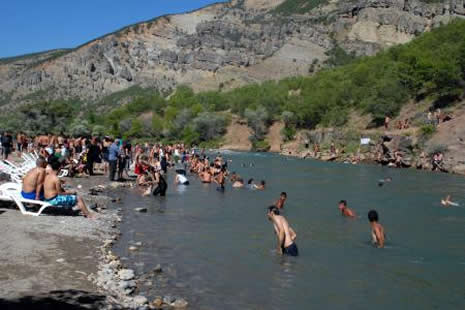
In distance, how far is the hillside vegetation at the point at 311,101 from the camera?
66000mm

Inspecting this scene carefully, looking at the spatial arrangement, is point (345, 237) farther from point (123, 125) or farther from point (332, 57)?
point (332, 57)

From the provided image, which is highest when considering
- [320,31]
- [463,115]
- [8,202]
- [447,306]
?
[320,31]

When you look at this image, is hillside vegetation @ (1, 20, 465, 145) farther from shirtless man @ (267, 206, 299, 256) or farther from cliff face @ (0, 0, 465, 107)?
shirtless man @ (267, 206, 299, 256)

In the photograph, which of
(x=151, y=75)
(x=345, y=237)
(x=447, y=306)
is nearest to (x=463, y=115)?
(x=345, y=237)

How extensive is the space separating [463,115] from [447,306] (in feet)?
147

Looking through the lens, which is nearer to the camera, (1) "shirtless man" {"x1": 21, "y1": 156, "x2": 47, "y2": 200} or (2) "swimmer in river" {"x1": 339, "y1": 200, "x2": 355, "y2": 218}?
(1) "shirtless man" {"x1": 21, "y1": 156, "x2": 47, "y2": 200}

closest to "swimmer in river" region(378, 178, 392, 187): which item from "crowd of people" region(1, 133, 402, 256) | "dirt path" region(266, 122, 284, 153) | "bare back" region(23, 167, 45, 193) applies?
"crowd of people" region(1, 133, 402, 256)

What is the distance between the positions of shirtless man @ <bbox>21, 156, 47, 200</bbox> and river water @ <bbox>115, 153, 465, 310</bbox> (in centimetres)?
257

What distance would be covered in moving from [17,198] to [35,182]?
616 mm

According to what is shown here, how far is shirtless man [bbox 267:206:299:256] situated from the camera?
12.8 metres

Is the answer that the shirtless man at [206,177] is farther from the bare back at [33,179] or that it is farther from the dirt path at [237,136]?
the dirt path at [237,136]

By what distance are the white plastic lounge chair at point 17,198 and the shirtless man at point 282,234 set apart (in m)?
6.05

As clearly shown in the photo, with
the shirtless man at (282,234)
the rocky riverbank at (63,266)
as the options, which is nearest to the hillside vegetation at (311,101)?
the shirtless man at (282,234)

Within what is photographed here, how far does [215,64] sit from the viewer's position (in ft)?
602
